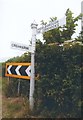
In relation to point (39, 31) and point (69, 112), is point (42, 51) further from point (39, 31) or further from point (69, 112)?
point (69, 112)

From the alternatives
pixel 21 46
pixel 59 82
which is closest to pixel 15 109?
pixel 21 46

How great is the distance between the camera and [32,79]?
26.6ft

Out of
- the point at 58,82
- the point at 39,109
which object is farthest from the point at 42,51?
the point at 39,109

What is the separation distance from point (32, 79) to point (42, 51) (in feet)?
2.77

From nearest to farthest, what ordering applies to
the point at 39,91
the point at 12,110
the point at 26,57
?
the point at 39,91 → the point at 12,110 → the point at 26,57

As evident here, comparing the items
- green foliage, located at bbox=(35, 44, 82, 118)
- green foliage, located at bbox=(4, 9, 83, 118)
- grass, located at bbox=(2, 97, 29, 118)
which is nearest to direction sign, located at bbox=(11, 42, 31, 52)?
green foliage, located at bbox=(4, 9, 83, 118)

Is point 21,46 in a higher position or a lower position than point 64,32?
lower

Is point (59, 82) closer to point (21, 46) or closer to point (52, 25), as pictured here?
point (52, 25)

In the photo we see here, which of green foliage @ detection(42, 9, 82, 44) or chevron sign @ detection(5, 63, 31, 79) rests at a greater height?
green foliage @ detection(42, 9, 82, 44)

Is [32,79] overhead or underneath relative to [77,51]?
underneath

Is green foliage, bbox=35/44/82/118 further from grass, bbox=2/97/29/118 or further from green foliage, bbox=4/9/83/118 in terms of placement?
grass, bbox=2/97/29/118

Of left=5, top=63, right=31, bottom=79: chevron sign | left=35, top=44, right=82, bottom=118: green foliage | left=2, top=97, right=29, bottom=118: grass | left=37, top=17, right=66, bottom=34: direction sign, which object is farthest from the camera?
left=5, top=63, right=31, bottom=79: chevron sign

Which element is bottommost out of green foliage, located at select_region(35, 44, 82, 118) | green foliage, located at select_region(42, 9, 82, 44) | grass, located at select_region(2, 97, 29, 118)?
grass, located at select_region(2, 97, 29, 118)

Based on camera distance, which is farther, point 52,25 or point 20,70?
point 20,70
